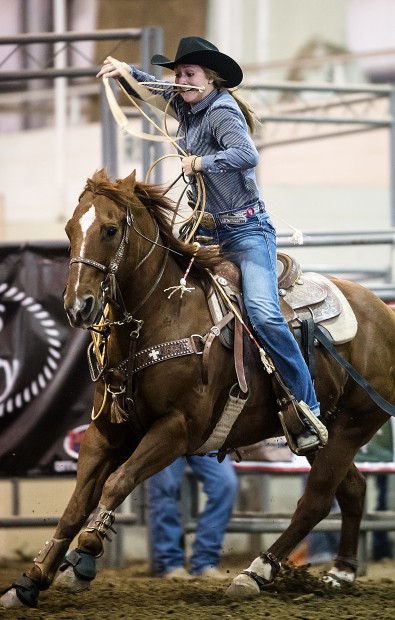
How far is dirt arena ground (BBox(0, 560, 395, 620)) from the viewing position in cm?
482

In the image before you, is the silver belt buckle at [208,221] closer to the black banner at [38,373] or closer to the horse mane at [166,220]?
the horse mane at [166,220]

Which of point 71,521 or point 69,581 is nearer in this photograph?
point 69,581

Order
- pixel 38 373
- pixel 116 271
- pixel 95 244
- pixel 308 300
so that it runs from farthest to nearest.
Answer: pixel 38 373 → pixel 308 300 → pixel 116 271 → pixel 95 244

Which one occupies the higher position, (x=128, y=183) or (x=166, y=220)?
(x=128, y=183)

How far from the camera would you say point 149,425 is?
4.95 metres

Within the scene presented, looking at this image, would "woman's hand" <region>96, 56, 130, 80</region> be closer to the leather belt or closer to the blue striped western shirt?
the blue striped western shirt

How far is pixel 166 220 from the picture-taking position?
5.04 m

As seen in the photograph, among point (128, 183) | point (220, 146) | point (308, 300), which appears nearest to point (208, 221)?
point (220, 146)

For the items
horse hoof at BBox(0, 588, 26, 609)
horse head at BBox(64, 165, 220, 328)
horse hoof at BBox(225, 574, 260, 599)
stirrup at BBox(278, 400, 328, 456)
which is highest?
horse head at BBox(64, 165, 220, 328)

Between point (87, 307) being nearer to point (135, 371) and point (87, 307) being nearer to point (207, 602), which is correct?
point (135, 371)

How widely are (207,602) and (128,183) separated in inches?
82.1

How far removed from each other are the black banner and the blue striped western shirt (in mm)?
1570

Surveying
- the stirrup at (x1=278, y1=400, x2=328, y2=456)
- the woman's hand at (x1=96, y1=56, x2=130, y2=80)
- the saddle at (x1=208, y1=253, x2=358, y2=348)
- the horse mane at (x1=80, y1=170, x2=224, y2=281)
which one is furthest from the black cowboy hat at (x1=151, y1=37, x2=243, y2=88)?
the stirrup at (x1=278, y1=400, x2=328, y2=456)

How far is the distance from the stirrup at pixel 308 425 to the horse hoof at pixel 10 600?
1.53 m
